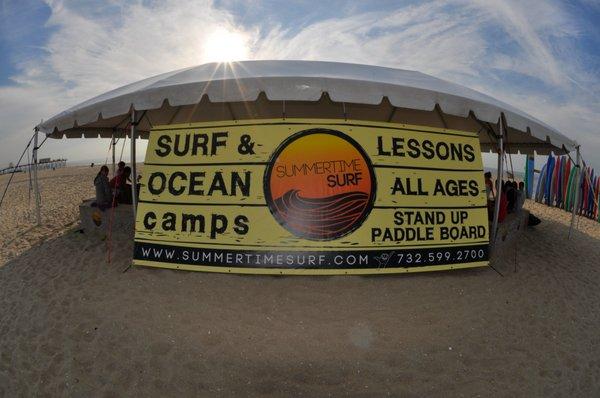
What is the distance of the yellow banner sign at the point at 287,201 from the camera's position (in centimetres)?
458

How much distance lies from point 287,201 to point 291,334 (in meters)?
1.79

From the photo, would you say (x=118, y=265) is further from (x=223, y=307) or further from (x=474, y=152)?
(x=474, y=152)

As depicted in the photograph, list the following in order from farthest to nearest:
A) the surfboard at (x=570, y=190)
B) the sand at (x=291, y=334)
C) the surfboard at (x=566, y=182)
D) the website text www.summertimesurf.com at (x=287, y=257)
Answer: the surfboard at (x=566, y=182) → the surfboard at (x=570, y=190) → the website text www.summertimesurf.com at (x=287, y=257) → the sand at (x=291, y=334)

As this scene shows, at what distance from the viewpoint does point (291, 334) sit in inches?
154

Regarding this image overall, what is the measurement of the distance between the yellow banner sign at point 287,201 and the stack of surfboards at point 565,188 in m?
13.1

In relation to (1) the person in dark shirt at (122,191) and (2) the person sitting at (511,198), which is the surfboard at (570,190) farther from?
(1) the person in dark shirt at (122,191)

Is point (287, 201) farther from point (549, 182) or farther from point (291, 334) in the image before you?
point (549, 182)

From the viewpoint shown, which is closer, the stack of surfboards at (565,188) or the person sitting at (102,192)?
the person sitting at (102,192)

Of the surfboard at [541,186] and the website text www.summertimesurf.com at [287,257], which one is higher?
the surfboard at [541,186]

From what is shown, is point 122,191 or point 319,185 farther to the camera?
point 122,191

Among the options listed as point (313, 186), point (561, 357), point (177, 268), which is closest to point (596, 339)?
point (561, 357)

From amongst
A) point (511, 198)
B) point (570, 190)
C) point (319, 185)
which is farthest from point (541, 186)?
point (319, 185)

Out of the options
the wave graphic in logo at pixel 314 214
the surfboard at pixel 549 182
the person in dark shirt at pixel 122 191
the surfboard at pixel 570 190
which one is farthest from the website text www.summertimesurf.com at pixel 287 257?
the surfboard at pixel 549 182

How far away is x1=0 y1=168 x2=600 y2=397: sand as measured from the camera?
3.47 m
